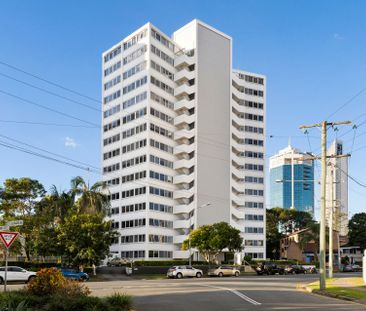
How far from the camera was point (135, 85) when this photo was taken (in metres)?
96.6

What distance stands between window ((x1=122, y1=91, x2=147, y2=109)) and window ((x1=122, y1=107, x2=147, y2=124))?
1.91m

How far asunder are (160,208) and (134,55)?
30.3 meters

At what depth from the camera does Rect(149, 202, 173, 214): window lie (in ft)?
294

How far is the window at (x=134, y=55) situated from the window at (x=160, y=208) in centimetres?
2878

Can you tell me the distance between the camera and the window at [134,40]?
96.4m

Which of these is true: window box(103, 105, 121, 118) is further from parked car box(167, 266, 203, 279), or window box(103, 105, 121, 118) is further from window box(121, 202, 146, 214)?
parked car box(167, 266, 203, 279)

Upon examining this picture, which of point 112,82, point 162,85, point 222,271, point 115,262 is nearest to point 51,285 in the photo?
point 222,271

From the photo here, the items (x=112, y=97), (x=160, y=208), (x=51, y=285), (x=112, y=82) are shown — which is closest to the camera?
(x=51, y=285)

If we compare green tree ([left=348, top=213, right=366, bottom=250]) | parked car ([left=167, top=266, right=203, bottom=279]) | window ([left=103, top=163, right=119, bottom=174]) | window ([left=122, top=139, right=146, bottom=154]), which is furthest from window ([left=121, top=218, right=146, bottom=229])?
green tree ([left=348, top=213, right=366, bottom=250])

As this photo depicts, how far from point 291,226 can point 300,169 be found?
125 ft

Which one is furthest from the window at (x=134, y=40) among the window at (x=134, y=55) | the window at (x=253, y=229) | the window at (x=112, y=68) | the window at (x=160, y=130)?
the window at (x=253, y=229)

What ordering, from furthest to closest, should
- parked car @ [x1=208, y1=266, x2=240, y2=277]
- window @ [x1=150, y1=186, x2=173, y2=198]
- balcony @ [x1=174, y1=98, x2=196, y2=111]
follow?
1. balcony @ [x1=174, y1=98, x2=196, y2=111]
2. window @ [x1=150, y1=186, x2=173, y2=198]
3. parked car @ [x1=208, y1=266, x2=240, y2=277]

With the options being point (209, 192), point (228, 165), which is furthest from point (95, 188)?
point (228, 165)

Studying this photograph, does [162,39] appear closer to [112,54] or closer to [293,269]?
[112,54]
